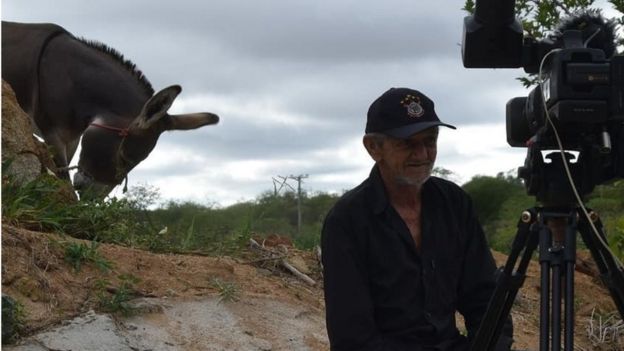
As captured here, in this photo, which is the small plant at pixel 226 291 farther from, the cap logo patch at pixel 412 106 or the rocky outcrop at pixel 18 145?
the cap logo patch at pixel 412 106

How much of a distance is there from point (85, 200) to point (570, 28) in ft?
13.0

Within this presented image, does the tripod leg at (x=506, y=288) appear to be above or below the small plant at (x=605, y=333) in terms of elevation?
above

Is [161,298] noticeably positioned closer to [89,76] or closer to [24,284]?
[24,284]

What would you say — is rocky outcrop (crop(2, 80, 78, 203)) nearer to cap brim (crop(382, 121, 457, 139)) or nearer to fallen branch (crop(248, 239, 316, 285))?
fallen branch (crop(248, 239, 316, 285))

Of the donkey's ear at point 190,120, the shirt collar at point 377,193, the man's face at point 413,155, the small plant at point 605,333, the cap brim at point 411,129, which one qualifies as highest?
the donkey's ear at point 190,120

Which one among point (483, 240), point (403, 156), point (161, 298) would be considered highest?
point (403, 156)

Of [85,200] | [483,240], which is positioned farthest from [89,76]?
[483,240]

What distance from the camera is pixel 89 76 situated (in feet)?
30.0

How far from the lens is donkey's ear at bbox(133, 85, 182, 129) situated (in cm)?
853

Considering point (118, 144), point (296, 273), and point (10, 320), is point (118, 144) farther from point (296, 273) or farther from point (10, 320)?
point (10, 320)

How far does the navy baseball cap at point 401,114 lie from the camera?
377cm

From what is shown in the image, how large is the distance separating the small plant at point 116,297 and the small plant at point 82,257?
0.15 m

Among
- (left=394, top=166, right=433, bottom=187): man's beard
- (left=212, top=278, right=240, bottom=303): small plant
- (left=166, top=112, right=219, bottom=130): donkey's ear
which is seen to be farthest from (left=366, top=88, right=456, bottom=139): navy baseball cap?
(left=166, top=112, right=219, bottom=130): donkey's ear

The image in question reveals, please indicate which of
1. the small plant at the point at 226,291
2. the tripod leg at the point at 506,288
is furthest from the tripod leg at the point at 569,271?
the small plant at the point at 226,291
